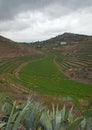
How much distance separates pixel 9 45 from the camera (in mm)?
145375

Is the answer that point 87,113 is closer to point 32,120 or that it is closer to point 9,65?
point 32,120

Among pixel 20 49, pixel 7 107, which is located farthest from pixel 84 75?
pixel 20 49

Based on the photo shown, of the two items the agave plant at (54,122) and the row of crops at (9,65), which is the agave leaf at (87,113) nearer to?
the agave plant at (54,122)

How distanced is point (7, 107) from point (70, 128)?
4.52ft

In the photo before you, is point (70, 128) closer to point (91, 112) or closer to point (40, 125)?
point (91, 112)

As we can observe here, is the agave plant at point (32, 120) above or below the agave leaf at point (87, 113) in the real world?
below

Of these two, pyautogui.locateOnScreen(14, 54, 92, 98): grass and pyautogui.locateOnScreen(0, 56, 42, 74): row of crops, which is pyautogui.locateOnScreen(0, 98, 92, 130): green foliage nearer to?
pyautogui.locateOnScreen(14, 54, 92, 98): grass

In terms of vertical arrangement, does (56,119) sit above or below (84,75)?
above

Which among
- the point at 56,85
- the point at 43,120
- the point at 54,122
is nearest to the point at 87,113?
the point at 54,122

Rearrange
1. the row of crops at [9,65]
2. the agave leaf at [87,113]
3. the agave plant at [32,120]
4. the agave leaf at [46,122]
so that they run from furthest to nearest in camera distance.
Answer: the row of crops at [9,65]
the agave plant at [32,120]
the agave leaf at [46,122]
the agave leaf at [87,113]

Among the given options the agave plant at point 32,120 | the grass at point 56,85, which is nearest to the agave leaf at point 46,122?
the agave plant at point 32,120

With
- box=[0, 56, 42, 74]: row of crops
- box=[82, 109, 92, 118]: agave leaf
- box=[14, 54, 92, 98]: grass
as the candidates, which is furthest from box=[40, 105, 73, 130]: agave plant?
box=[0, 56, 42, 74]: row of crops

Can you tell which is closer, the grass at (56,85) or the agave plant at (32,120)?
the agave plant at (32,120)

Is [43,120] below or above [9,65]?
above
